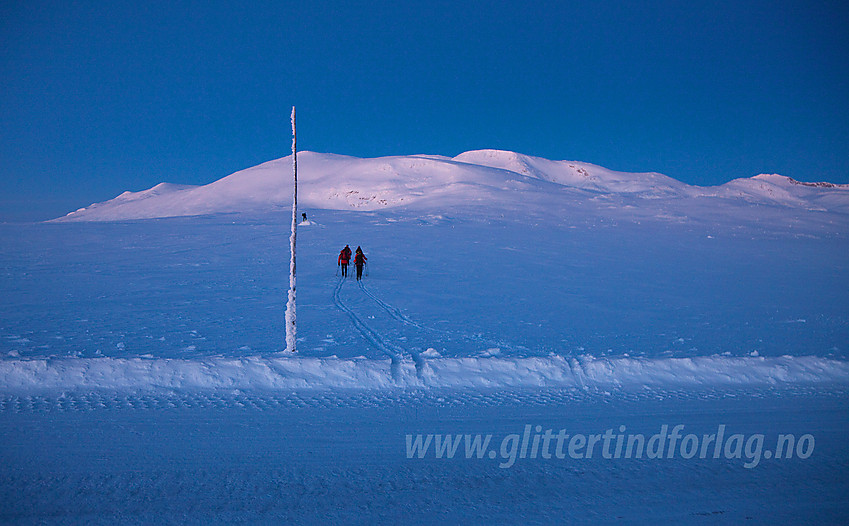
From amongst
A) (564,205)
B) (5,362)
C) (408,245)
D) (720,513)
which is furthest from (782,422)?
(564,205)

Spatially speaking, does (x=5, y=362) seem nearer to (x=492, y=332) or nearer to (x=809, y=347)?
(x=492, y=332)

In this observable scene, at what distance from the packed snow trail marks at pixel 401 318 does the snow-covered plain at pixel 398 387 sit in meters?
0.07

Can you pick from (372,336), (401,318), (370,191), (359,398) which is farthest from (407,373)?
(370,191)

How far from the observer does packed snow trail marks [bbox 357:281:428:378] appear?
7.79 metres

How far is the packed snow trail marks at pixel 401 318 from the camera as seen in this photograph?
307 inches

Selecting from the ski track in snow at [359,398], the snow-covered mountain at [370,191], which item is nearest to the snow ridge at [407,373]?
the ski track in snow at [359,398]

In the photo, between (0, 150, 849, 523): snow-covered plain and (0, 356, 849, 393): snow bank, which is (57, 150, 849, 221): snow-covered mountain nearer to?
(0, 150, 849, 523): snow-covered plain

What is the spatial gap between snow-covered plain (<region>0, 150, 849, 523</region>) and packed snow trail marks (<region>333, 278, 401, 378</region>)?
114 millimetres

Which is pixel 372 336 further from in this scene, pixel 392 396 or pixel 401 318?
pixel 392 396

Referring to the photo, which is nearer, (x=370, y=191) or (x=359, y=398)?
(x=359, y=398)

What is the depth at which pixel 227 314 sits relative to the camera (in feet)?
39.7

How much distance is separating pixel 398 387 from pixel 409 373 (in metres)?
0.49

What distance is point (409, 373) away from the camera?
7.54m

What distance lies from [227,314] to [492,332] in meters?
6.83
